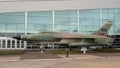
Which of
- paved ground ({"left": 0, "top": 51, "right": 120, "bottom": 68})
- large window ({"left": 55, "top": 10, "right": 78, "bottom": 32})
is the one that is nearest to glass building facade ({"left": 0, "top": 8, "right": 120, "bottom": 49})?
large window ({"left": 55, "top": 10, "right": 78, "bottom": 32})

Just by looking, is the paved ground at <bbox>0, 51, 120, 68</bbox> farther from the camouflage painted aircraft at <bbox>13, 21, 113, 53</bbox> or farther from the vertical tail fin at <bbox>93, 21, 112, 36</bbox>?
the vertical tail fin at <bbox>93, 21, 112, 36</bbox>

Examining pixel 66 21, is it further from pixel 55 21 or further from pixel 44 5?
pixel 44 5

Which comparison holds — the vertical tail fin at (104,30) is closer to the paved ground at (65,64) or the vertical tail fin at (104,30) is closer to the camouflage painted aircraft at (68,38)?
the camouflage painted aircraft at (68,38)

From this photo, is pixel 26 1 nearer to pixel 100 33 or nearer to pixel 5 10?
pixel 5 10

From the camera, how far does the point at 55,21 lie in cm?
5475

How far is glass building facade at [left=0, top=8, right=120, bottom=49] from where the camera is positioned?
177 feet

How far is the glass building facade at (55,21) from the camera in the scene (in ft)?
177

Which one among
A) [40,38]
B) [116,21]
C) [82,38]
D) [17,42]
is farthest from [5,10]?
[116,21]

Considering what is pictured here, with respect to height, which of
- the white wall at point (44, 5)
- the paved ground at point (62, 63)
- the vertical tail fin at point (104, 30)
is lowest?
the paved ground at point (62, 63)

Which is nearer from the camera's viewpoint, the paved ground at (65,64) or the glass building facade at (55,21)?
the paved ground at (65,64)

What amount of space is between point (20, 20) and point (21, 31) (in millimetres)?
1795

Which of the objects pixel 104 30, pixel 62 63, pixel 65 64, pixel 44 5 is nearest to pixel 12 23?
pixel 44 5

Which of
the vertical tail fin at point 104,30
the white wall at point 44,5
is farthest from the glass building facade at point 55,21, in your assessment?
the vertical tail fin at point 104,30

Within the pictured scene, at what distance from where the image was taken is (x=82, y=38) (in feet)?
157
